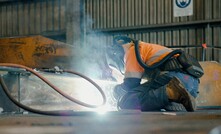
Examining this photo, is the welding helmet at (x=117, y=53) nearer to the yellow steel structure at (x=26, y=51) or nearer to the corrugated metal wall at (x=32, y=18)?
the yellow steel structure at (x=26, y=51)

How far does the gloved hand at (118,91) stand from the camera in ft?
12.5

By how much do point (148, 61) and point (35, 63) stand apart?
126 cm

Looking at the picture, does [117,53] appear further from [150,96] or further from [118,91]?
[150,96]

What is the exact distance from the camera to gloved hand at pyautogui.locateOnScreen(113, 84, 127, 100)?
380cm

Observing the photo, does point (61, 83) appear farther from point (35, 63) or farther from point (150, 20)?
Answer: point (150, 20)

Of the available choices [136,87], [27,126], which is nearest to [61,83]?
[136,87]

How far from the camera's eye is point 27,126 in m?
1.30

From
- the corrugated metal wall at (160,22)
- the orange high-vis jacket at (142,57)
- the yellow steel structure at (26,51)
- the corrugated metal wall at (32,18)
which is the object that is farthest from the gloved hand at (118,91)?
the corrugated metal wall at (32,18)

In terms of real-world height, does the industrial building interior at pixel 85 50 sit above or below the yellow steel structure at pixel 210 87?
above

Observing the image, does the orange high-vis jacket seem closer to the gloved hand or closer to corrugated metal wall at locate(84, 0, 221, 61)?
the gloved hand

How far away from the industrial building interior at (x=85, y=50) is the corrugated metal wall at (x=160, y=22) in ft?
0.07

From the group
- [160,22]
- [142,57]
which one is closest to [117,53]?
[142,57]

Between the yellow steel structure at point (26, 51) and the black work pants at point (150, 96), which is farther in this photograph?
the yellow steel structure at point (26, 51)

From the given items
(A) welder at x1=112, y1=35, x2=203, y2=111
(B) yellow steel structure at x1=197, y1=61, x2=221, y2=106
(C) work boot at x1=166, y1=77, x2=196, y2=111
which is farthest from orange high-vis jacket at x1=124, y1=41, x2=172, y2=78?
(B) yellow steel structure at x1=197, y1=61, x2=221, y2=106
